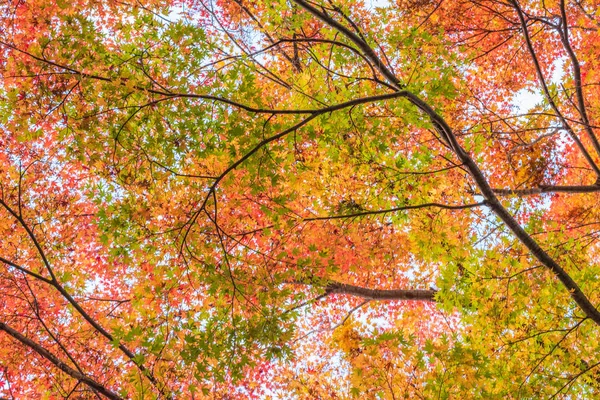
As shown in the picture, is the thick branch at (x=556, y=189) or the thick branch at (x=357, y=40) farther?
the thick branch at (x=556, y=189)

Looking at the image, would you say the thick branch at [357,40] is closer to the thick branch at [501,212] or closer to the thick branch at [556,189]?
the thick branch at [501,212]

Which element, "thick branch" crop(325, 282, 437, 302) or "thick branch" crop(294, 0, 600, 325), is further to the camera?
"thick branch" crop(325, 282, 437, 302)

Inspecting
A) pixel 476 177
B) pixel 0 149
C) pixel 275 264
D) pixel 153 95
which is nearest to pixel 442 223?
pixel 476 177

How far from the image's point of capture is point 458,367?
12.8 ft

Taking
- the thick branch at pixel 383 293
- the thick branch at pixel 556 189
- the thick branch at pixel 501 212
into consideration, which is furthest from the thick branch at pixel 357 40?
the thick branch at pixel 383 293

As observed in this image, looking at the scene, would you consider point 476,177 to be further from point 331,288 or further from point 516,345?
point 331,288

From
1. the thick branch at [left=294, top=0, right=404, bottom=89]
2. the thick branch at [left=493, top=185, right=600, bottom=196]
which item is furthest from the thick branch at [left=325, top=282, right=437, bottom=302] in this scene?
the thick branch at [left=294, top=0, right=404, bottom=89]

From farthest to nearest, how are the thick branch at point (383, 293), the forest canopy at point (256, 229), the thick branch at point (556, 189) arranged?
the thick branch at point (383, 293) < the thick branch at point (556, 189) < the forest canopy at point (256, 229)

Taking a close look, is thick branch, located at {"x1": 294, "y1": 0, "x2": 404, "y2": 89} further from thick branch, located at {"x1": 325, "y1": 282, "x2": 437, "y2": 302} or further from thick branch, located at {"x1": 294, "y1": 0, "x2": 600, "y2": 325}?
thick branch, located at {"x1": 325, "y1": 282, "x2": 437, "y2": 302}

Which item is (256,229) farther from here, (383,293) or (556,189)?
(556,189)

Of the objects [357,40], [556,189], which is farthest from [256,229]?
[556,189]

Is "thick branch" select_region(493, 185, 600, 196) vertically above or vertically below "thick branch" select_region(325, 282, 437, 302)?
above

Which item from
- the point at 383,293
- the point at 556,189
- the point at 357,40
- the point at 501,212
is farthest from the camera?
the point at 383,293

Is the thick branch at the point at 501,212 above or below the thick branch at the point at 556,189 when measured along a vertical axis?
below
